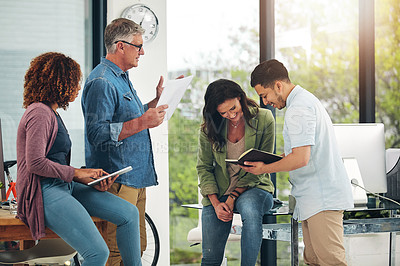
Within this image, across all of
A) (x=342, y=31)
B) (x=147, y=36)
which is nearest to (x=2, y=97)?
(x=147, y=36)

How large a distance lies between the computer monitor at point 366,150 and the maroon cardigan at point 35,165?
158 cm

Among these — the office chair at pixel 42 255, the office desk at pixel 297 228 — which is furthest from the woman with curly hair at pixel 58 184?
the office desk at pixel 297 228

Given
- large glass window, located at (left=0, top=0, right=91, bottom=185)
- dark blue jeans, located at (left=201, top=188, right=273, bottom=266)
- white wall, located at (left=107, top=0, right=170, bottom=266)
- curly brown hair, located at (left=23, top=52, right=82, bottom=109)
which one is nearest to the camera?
curly brown hair, located at (left=23, top=52, right=82, bottom=109)

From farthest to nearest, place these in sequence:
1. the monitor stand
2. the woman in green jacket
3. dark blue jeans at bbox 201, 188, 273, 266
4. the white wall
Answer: the white wall → the monitor stand → the woman in green jacket → dark blue jeans at bbox 201, 188, 273, 266

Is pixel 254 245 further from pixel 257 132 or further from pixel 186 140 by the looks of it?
pixel 186 140

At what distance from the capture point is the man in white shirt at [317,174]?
7.20 feet

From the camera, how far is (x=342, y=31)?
3.84 metres

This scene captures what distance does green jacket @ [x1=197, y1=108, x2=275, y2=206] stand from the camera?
8.52 ft

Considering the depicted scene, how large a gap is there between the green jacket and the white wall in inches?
37.0

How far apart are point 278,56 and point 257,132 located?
1.26 m

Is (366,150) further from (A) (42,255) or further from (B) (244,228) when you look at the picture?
(A) (42,255)

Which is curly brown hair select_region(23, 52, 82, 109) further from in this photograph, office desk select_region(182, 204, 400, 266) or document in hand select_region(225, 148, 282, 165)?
office desk select_region(182, 204, 400, 266)

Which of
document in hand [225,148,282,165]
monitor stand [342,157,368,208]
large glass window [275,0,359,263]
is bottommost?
monitor stand [342,157,368,208]

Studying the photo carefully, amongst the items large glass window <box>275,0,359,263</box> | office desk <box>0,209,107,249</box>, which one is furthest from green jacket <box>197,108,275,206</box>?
large glass window <box>275,0,359,263</box>
